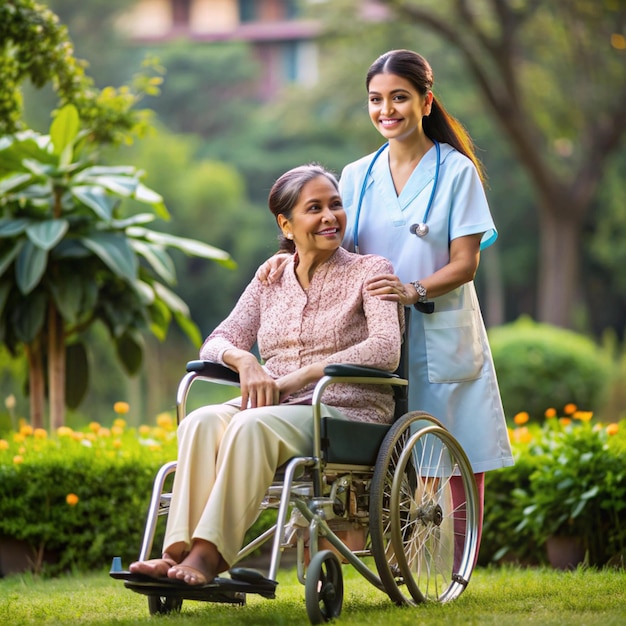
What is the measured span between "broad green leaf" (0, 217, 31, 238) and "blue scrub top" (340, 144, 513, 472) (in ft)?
7.94

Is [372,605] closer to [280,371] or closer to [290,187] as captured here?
[280,371]

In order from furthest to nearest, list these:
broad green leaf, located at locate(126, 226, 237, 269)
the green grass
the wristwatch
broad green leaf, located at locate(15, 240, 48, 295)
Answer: broad green leaf, located at locate(126, 226, 237, 269), broad green leaf, located at locate(15, 240, 48, 295), the wristwatch, the green grass

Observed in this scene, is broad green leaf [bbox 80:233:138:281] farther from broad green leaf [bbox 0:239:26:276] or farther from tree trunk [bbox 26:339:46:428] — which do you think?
tree trunk [bbox 26:339:46:428]

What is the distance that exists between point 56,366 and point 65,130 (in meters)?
1.14

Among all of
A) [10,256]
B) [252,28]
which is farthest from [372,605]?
[252,28]

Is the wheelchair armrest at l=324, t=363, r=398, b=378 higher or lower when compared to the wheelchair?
higher

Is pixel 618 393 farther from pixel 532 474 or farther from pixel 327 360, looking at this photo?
pixel 327 360

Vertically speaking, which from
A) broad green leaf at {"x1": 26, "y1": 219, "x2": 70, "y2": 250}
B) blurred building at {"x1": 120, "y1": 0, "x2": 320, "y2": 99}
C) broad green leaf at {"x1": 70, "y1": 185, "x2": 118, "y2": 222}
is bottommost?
broad green leaf at {"x1": 26, "y1": 219, "x2": 70, "y2": 250}

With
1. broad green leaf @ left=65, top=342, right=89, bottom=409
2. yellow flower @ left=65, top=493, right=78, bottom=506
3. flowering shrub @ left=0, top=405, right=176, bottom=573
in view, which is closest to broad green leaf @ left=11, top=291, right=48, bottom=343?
broad green leaf @ left=65, top=342, right=89, bottom=409

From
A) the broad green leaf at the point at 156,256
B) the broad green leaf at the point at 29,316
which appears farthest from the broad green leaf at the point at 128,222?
the broad green leaf at the point at 29,316

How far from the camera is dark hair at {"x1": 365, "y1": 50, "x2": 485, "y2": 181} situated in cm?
329

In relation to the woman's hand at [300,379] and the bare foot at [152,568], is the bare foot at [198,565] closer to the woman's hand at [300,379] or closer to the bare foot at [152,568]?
the bare foot at [152,568]

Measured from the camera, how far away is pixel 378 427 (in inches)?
118

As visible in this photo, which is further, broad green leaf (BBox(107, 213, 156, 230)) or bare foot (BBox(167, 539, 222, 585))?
broad green leaf (BBox(107, 213, 156, 230))
